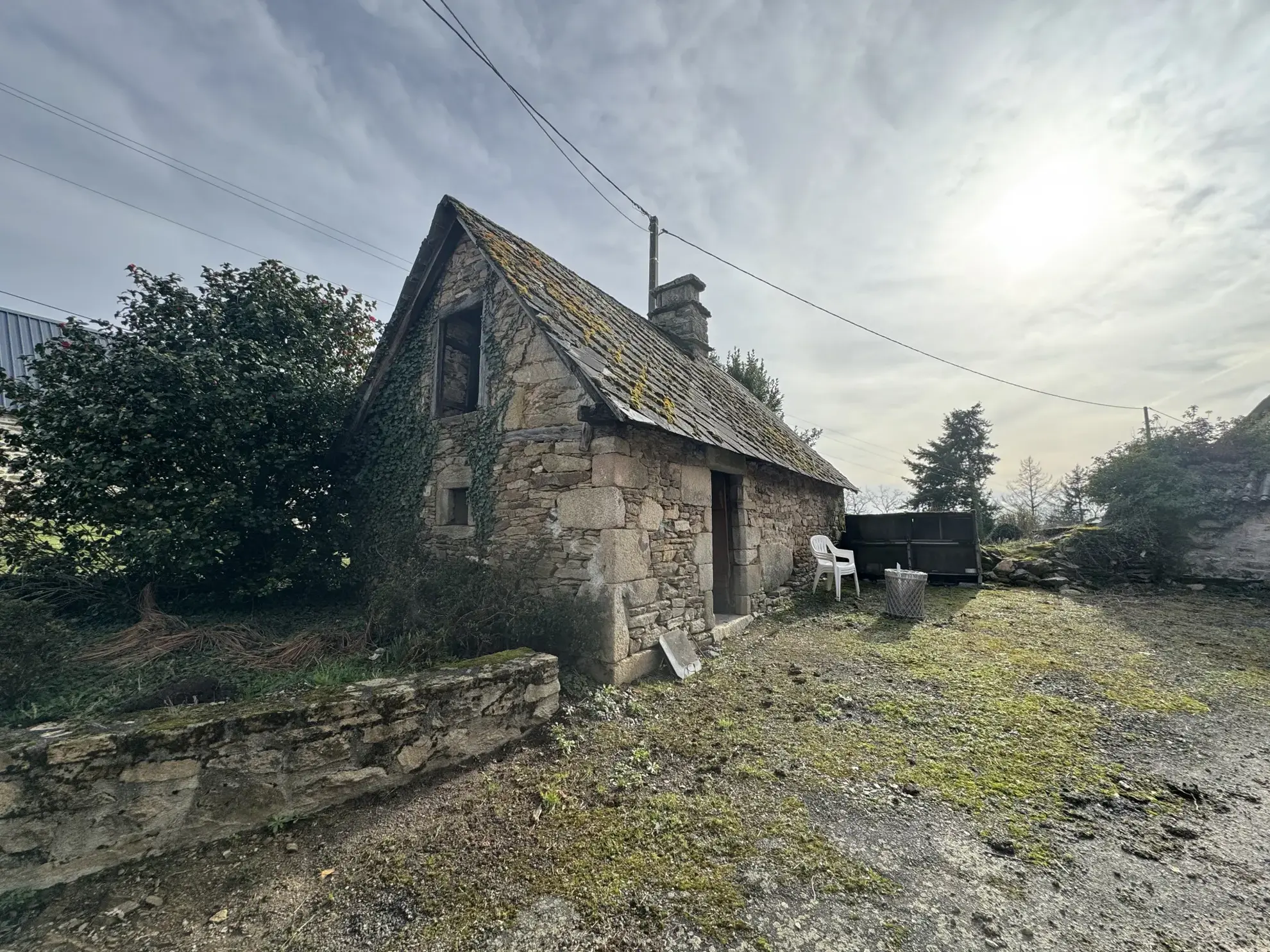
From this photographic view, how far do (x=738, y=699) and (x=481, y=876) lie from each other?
2.82 m

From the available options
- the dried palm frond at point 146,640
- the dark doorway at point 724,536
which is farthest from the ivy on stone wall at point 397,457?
the dark doorway at point 724,536

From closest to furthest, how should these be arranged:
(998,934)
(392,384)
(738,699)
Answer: (998,934), (738,699), (392,384)

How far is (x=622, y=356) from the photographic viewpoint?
6.33 meters

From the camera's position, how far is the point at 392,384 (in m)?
7.27

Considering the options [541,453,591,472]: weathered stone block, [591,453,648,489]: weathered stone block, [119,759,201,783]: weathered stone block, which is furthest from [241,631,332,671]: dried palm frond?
[591,453,648,489]: weathered stone block

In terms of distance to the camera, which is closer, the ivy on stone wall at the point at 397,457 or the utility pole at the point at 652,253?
the ivy on stone wall at the point at 397,457

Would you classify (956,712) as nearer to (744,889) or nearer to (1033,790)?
(1033,790)

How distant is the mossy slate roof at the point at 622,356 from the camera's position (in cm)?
522

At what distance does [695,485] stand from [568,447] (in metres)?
1.95

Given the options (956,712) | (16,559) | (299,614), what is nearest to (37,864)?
(299,614)

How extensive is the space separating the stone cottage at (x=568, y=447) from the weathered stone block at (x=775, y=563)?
0.20 ft

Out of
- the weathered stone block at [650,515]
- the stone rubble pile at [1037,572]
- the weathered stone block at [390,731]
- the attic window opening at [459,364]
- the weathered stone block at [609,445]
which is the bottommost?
the weathered stone block at [390,731]

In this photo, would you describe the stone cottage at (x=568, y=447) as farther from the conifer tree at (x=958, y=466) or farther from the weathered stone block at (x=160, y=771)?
the conifer tree at (x=958, y=466)

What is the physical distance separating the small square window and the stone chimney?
20.1 feet
